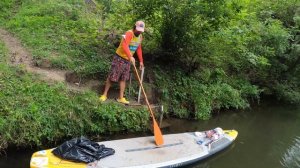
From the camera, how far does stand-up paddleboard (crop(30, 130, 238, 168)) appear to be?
723cm

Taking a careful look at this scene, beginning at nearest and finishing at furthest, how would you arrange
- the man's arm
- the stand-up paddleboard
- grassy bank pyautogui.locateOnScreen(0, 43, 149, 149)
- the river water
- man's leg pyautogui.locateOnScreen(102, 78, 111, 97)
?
1. the stand-up paddleboard
2. grassy bank pyautogui.locateOnScreen(0, 43, 149, 149)
3. the man's arm
4. the river water
5. man's leg pyautogui.locateOnScreen(102, 78, 111, 97)

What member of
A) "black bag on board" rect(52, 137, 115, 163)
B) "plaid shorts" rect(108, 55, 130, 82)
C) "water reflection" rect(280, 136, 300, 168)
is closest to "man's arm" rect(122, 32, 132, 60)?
"plaid shorts" rect(108, 55, 130, 82)

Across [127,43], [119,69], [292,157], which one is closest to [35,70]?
[119,69]

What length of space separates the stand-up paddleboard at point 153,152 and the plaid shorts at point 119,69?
160 centimetres

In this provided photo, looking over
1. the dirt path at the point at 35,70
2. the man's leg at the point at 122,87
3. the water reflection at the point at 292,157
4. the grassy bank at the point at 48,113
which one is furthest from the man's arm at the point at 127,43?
the water reflection at the point at 292,157

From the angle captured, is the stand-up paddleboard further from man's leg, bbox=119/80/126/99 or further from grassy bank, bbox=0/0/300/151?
man's leg, bbox=119/80/126/99

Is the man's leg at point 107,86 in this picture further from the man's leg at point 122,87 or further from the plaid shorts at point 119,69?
the man's leg at point 122,87

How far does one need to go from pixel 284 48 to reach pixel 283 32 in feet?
2.03

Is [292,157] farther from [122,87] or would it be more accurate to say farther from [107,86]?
[107,86]

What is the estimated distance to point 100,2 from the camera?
11.8m

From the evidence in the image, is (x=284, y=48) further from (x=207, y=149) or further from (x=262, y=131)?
(x=207, y=149)

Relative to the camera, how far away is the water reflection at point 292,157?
951 cm

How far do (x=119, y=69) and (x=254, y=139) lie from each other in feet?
14.2

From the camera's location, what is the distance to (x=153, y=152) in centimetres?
834
